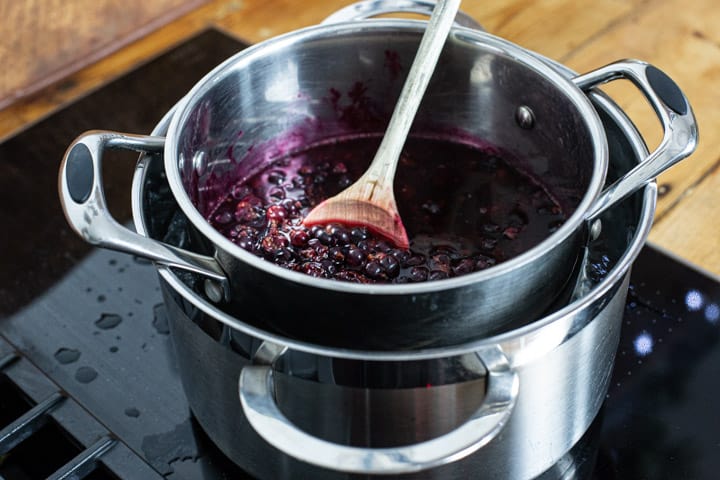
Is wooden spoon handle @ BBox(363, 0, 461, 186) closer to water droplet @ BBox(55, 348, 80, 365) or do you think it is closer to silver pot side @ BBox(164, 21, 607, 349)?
silver pot side @ BBox(164, 21, 607, 349)

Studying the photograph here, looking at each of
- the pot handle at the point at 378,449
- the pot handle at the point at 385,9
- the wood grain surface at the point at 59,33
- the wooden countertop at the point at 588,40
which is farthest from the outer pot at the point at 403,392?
the wood grain surface at the point at 59,33

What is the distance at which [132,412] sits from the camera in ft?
2.84

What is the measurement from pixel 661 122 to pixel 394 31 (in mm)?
312

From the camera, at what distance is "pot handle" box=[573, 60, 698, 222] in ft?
2.37

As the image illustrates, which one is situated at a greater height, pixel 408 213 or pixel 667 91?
pixel 667 91

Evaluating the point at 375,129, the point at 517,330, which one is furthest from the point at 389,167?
the point at 517,330

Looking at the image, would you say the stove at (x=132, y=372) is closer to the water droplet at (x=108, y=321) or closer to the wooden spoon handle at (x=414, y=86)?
the water droplet at (x=108, y=321)

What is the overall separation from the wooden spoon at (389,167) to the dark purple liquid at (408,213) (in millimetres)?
18

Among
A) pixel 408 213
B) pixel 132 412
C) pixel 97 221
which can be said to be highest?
pixel 97 221

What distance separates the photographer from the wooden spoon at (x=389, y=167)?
0.87 meters

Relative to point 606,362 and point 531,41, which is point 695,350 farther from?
point 531,41

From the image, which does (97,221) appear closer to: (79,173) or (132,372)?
(79,173)

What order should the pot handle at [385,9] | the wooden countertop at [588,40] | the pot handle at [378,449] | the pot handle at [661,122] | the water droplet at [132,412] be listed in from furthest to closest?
the wooden countertop at [588,40] < the pot handle at [385,9] < the water droplet at [132,412] < the pot handle at [661,122] < the pot handle at [378,449]

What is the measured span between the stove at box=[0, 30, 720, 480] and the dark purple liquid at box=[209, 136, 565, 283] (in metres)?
0.15
